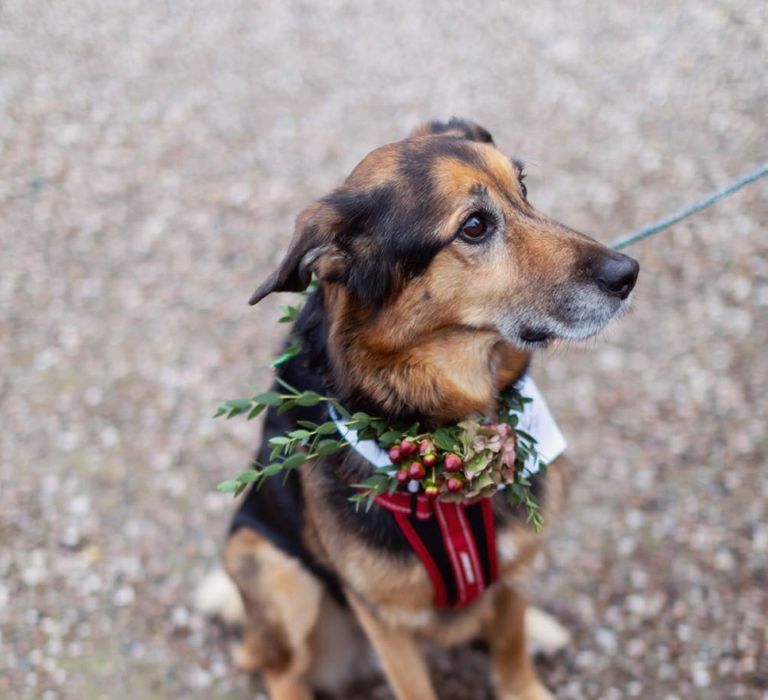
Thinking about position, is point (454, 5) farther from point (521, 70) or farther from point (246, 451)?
point (246, 451)

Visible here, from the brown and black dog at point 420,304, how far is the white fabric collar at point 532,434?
0.38 feet

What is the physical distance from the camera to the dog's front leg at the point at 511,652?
4.08 meters

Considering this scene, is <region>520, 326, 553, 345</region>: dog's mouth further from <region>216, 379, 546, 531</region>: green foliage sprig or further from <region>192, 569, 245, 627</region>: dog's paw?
<region>192, 569, 245, 627</region>: dog's paw

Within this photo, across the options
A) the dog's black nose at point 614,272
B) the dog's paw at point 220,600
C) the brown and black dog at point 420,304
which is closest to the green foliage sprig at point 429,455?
the brown and black dog at point 420,304

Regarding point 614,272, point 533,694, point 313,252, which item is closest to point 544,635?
point 533,694

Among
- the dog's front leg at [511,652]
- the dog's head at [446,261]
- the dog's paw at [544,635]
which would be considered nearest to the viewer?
the dog's head at [446,261]

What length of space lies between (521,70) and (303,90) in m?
2.21

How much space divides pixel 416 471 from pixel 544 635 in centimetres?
201

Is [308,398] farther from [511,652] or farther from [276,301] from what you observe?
[276,301]

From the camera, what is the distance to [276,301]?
6660 millimetres

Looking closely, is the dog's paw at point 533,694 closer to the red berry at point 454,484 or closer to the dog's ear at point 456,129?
the red berry at point 454,484

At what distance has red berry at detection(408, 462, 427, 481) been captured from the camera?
10.0ft

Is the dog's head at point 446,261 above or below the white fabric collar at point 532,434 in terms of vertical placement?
above

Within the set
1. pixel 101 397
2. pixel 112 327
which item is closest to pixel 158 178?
pixel 112 327
